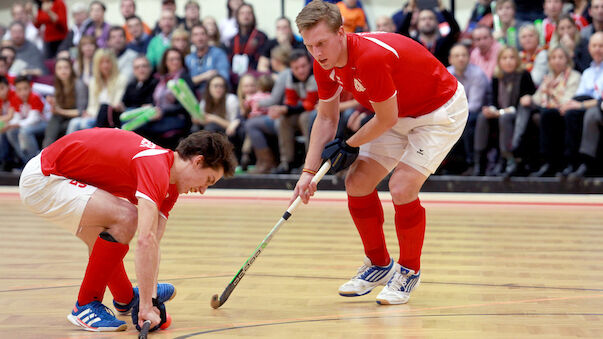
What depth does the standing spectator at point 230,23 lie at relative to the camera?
31.2ft

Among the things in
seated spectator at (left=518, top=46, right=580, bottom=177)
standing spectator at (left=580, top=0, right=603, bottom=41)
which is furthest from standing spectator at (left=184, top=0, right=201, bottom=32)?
standing spectator at (left=580, top=0, right=603, bottom=41)

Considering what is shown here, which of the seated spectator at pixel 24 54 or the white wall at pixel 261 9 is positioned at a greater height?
the white wall at pixel 261 9

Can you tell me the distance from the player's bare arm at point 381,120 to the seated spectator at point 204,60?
5.59 m

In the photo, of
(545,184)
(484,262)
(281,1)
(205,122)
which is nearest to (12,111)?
(205,122)

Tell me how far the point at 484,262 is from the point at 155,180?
211 cm

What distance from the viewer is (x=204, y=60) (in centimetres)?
874

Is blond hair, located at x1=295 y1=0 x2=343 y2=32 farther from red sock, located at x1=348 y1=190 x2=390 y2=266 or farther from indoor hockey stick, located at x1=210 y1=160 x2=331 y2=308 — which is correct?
red sock, located at x1=348 y1=190 x2=390 y2=266

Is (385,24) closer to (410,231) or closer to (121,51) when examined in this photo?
(121,51)

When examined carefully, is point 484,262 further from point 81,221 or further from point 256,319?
point 81,221

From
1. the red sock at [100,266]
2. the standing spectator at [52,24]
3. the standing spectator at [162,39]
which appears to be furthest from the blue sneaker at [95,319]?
the standing spectator at [52,24]

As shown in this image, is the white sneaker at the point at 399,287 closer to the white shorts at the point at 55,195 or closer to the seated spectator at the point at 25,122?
the white shorts at the point at 55,195

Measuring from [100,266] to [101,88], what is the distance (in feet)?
21.0

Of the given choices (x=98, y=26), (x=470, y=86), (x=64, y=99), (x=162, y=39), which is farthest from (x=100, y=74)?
(x=470, y=86)

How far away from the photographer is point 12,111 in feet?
29.9
